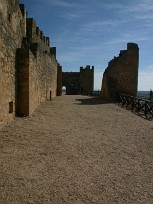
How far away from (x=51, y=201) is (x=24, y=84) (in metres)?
6.19

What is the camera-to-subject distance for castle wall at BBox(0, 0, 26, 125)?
7305 millimetres

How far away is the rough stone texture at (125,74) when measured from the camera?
67.3ft

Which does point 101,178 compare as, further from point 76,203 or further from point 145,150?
point 145,150

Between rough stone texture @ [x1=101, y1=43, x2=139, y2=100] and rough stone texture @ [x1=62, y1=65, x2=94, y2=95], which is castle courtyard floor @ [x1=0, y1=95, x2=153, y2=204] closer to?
rough stone texture @ [x1=101, y1=43, x2=139, y2=100]

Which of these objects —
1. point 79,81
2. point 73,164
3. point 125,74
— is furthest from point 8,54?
→ point 79,81

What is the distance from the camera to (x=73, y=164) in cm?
538

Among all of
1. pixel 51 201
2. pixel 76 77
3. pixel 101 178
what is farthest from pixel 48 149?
pixel 76 77

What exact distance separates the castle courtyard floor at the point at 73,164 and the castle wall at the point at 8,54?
0.54 meters

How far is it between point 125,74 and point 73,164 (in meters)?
16.0

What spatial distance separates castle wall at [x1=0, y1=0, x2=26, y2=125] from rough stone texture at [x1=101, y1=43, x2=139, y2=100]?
12.1 metres

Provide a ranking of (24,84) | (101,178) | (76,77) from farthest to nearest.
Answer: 1. (76,77)
2. (24,84)
3. (101,178)

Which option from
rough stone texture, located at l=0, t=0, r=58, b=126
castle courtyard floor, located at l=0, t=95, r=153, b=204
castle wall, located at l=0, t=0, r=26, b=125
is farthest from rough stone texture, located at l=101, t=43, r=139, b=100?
castle wall, located at l=0, t=0, r=26, b=125

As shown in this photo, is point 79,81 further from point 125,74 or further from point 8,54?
point 8,54

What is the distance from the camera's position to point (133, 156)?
620 cm
